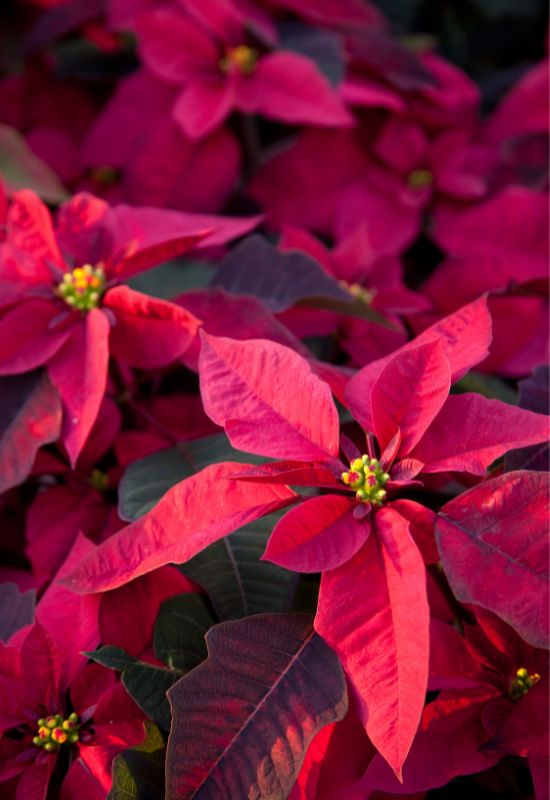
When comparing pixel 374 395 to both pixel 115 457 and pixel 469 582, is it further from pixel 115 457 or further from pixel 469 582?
pixel 115 457

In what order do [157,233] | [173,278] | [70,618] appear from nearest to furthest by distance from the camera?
[70,618] < [157,233] < [173,278]

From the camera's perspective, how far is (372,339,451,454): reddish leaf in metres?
0.51

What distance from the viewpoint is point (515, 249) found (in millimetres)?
866

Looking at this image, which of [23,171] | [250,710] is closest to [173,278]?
[23,171]

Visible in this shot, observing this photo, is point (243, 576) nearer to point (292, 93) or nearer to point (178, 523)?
point (178, 523)

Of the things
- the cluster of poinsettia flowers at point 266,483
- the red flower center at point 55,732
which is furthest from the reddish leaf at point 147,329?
the red flower center at point 55,732

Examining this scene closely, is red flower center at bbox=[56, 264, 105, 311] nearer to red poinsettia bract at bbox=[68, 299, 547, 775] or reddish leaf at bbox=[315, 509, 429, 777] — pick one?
red poinsettia bract at bbox=[68, 299, 547, 775]

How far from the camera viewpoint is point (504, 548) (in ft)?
1.55

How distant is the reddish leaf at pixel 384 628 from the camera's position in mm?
446

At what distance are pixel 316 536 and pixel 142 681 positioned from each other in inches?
5.2

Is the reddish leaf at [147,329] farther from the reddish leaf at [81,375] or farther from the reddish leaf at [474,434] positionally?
the reddish leaf at [474,434]

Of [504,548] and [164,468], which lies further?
[164,468]

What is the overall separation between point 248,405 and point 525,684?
0.75ft

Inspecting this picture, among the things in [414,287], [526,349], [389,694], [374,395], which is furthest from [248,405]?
[414,287]
